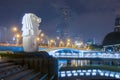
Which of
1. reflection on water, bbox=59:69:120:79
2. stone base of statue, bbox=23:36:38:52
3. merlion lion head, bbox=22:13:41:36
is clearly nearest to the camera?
stone base of statue, bbox=23:36:38:52

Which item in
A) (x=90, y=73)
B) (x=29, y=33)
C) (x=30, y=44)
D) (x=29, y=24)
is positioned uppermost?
(x=29, y=24)

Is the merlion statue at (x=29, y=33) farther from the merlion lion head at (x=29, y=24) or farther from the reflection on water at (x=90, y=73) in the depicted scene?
the reflection on water at (x=90, y=73)

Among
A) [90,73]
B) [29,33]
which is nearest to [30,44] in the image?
[29,33]

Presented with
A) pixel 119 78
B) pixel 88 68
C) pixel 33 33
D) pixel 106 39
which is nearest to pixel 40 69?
pixel 33 33

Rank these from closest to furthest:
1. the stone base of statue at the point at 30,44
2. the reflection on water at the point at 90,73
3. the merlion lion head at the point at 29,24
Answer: the stone base of statue at the point at 30,44 → the merlion lion head at the point at 29,24 → the reflection on water at the point at 90,73

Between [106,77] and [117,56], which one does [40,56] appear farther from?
[117,56]

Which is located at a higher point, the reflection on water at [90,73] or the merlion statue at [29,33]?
the merlion statue at [29,33]

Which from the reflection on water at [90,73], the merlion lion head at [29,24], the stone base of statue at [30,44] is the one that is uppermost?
the merlion lion head at [29,24]

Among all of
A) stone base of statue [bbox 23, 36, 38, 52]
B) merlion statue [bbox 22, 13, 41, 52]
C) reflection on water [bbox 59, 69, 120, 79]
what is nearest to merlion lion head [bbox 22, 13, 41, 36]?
merlion statue [bbox 22, 13, 41, 52]

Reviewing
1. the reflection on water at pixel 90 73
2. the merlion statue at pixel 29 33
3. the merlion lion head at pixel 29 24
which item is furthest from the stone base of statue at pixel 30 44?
the reflection on water at pixel 90 73

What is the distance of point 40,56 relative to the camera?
24.9 m

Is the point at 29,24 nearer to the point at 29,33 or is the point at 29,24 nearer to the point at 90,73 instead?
the point at 29,33

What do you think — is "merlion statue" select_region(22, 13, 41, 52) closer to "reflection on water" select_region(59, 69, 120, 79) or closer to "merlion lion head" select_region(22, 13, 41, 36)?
"merlion lion head" select_region(22, 13, 41, 36)

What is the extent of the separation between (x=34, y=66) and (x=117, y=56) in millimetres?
55801
